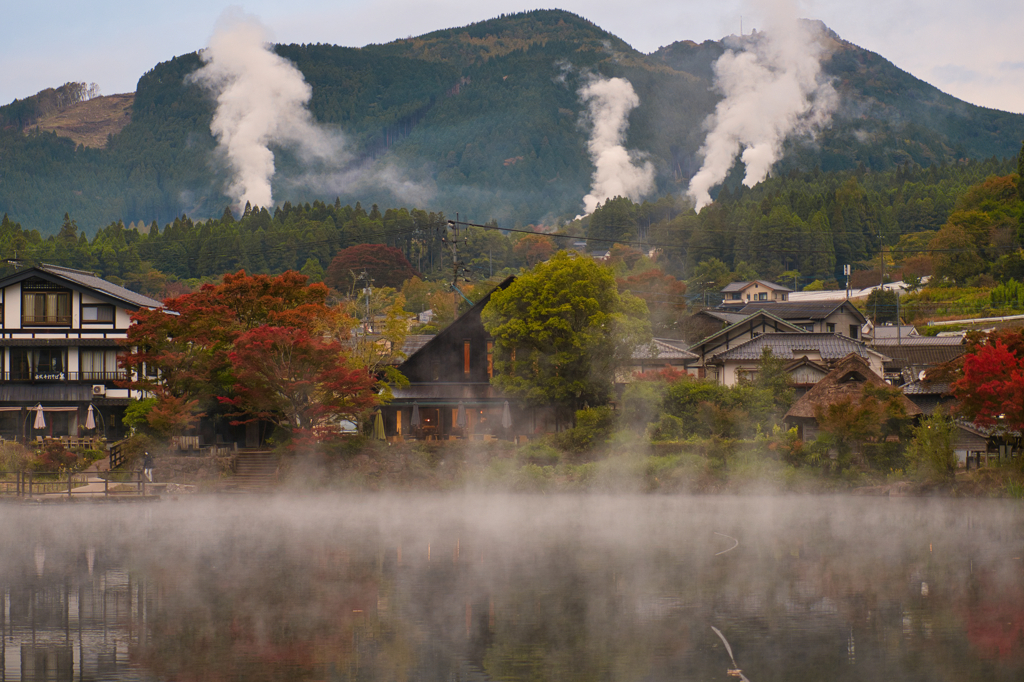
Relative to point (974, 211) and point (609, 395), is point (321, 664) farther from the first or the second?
point (974, 211)

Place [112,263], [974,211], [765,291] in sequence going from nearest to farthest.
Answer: [974,211]
[765,291]
[112,263]

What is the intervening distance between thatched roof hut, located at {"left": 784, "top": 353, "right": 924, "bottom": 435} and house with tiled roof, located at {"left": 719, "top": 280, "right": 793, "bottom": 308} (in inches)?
2531

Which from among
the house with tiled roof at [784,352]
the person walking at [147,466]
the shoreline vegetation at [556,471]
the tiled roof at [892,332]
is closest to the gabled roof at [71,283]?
the person walking at [147,466]

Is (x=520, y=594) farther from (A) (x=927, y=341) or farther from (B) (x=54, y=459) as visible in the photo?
(A) (x=927, y=341)

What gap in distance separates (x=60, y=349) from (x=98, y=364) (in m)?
2.32

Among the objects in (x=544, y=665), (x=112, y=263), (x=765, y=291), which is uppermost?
(x=112, y=263)

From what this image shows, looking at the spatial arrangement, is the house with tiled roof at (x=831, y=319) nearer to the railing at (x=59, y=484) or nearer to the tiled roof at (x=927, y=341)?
the tiled roof at (x=927, y=341)

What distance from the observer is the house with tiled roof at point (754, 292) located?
11238 cm

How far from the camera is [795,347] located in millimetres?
61125

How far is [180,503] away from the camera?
131ft

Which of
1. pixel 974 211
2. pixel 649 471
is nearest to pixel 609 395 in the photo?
pixel 649 471

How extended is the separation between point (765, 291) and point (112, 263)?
296 feet

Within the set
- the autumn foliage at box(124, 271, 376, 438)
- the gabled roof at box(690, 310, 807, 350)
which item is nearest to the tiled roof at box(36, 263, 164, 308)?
the autumn foliage at box(124, 271, 376, 438)

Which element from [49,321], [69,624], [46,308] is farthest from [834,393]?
[46,308]
